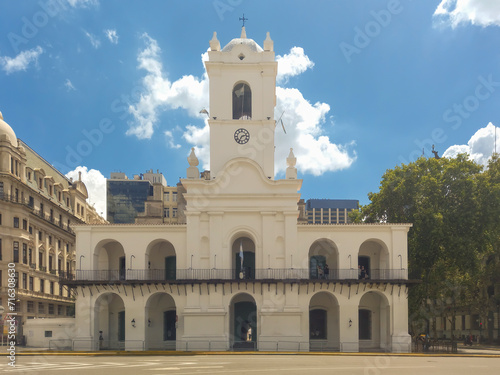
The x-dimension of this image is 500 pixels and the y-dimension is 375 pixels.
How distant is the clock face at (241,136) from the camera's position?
44.1 m

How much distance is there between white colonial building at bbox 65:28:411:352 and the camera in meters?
40.9

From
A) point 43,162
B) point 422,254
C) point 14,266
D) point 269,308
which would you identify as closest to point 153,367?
point 269,308

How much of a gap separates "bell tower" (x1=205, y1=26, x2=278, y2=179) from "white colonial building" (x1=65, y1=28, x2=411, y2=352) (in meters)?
0.11

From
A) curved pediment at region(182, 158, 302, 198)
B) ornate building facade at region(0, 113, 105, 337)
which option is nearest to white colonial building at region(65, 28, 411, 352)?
curved pediment at region(182, 158, 302, 198)

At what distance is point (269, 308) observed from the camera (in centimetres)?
4091

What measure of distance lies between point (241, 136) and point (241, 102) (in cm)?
308

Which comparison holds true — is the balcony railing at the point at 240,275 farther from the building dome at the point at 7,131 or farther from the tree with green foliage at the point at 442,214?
the building dome at the point at 7,131

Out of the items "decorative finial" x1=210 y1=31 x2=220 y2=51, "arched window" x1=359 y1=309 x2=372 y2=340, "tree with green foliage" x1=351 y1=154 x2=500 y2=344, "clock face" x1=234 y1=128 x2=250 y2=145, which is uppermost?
"decorative finial" x1=210 y1=31 x2=220 y2=51

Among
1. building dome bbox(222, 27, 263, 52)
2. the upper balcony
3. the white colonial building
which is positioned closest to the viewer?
the upper balcony

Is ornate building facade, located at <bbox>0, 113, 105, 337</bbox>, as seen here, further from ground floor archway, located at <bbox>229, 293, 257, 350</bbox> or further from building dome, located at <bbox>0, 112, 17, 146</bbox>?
ground floor archway, located at <bbox>229, 293, 257, 350</bbox>

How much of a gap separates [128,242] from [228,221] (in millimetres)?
7692

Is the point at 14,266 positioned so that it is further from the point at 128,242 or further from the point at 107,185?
the point at 107,185

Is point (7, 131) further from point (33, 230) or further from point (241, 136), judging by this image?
point (241, 136)

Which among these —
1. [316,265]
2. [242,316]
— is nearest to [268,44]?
[316,265]
